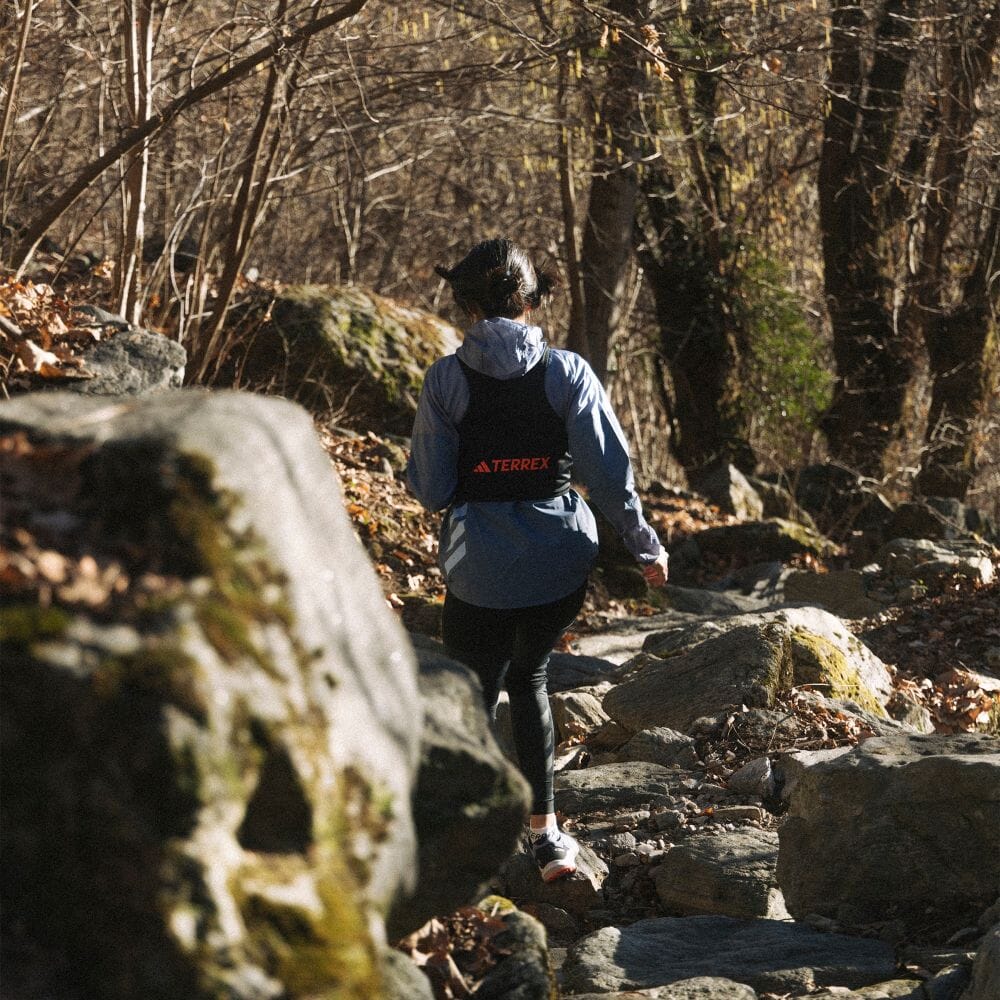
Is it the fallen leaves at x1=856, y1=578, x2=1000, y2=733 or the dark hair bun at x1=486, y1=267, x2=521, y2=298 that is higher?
the dark hair bun at x1=486, y1=267, x2=521, y2=298

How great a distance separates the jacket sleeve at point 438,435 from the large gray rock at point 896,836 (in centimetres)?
174

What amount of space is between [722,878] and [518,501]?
173cm

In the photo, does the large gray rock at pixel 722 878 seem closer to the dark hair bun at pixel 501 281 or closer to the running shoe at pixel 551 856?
the running shoe at pixel 551 856

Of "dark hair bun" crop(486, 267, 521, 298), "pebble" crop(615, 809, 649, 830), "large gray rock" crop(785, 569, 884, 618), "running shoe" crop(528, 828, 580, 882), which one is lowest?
"large gray rock" crop(785, 569, 884, 618)

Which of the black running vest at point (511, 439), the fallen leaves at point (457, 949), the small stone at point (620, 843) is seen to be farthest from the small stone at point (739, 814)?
the fallen leaves at point (457, 949)

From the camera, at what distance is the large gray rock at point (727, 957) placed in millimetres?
3998

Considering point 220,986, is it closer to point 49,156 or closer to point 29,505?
point 29,505

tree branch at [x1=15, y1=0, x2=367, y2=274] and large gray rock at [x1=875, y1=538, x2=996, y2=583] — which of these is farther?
large gray rock at [x1=875, y1=538, x2=996, y2=583]

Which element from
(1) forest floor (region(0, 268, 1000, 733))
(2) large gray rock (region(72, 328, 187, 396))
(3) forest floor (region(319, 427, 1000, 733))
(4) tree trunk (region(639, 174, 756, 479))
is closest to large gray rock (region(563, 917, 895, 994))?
(1) forest floor (region(0, 268, 1000, 733))

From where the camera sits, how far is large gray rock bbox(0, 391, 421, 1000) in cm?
212

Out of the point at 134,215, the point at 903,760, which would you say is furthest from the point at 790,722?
the point at 134,215

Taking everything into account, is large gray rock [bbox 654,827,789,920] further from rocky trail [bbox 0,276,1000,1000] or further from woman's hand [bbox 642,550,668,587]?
woman's hand [bbox 642,550,668,587]

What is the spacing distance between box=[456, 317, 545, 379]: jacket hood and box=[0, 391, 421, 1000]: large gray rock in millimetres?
1566

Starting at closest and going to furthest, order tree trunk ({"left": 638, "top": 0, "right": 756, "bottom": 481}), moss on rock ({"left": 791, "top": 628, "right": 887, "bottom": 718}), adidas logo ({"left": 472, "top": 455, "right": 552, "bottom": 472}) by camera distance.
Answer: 1. adidas logo ({"left": 472, "top": 455, "right": 552, "bottom": 472})
2. moss on rock ({"left": 791, "top": 628, "right": 887, "bottom": 718})
3. tree trunk ({"left": 638, "top": 0, "right": 756, "bottom": 481})
